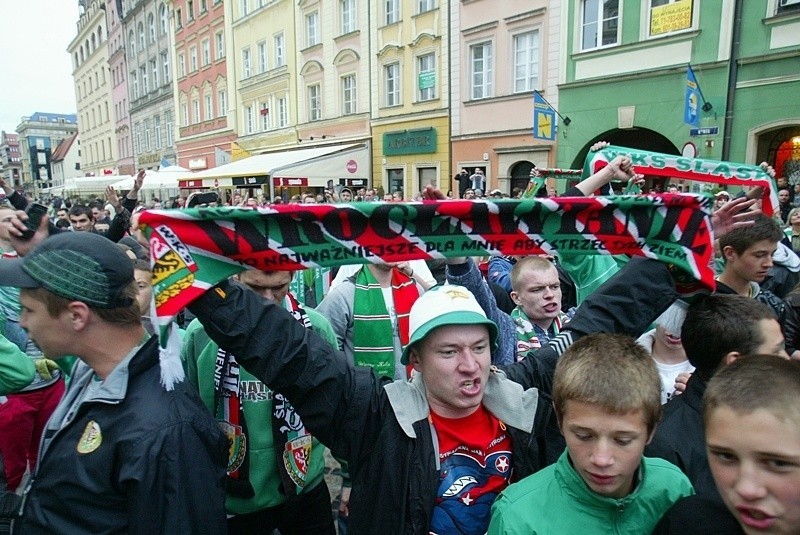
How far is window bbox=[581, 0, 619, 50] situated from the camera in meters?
12.8

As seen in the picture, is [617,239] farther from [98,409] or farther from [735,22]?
[735,22]

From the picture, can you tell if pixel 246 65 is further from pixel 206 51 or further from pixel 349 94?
pixel 349 94

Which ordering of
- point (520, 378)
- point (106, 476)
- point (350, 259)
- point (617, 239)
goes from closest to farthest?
point (106, 476)
point (350, 259)
point (617, 239)
point (520, 378)

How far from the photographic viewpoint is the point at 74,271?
60.6 inches

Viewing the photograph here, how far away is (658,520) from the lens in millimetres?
1459

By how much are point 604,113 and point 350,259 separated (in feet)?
43.7

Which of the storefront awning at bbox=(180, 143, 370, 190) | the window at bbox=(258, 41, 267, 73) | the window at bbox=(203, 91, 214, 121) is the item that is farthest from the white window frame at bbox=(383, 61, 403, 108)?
the window at bbox=(203, 91, 214, 121)

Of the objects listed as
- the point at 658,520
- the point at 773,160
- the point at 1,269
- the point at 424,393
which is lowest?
the point at 658,520

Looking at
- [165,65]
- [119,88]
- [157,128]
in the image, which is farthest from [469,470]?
[119,88]

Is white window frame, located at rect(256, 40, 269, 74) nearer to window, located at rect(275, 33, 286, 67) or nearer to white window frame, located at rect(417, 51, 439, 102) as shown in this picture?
window, located at rect(275, 33, 286, 67)

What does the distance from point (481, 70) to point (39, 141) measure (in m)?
102

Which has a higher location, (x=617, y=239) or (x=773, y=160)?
(x=773, y=160)

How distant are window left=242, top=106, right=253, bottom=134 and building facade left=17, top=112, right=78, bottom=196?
70.2 meters

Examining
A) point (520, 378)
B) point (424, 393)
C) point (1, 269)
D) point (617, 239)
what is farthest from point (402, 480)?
point (1, 269)
